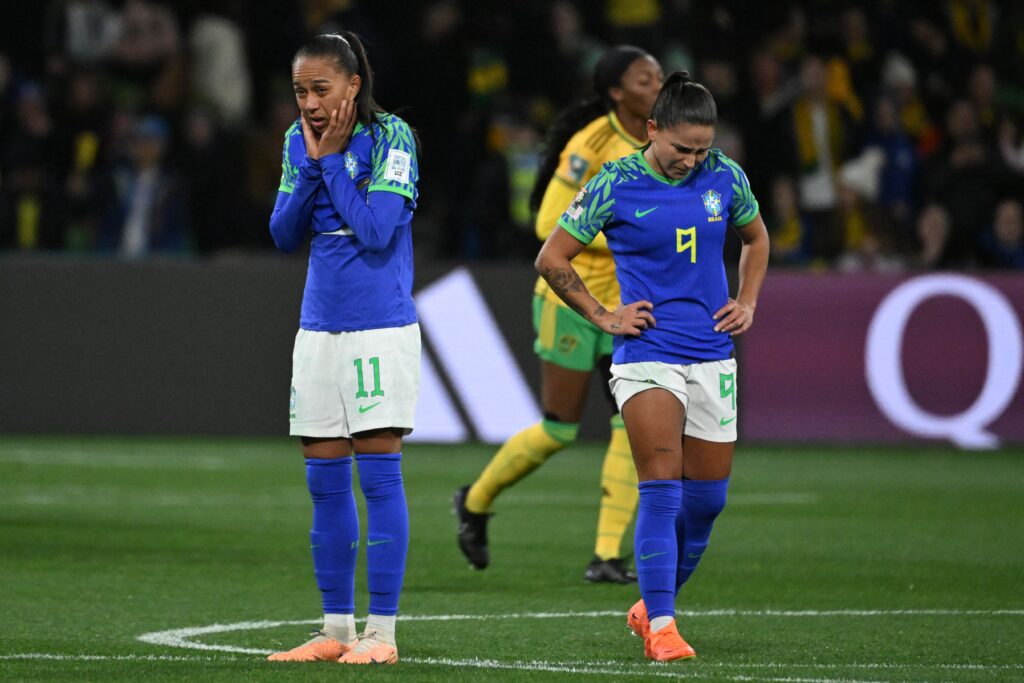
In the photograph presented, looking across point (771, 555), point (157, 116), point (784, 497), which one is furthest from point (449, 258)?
point (771, 555)

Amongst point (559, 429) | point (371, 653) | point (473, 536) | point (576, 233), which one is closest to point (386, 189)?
point (576, 233)

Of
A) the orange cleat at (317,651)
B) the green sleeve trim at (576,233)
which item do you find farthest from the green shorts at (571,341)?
the orange cleat at (317,651)

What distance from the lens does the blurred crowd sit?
17.5 meters

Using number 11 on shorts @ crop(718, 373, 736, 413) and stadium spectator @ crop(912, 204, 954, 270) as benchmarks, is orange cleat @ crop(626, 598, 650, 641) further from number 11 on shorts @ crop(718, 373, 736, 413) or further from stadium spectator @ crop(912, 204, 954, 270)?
stadium spectator @ crop(912, 204, 954, 270)

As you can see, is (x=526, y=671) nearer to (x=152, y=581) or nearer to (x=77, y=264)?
(x=152, y=581)

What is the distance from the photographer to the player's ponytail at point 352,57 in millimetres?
6504

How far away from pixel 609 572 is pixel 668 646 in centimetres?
254

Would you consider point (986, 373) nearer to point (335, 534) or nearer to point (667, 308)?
point (667, 308)

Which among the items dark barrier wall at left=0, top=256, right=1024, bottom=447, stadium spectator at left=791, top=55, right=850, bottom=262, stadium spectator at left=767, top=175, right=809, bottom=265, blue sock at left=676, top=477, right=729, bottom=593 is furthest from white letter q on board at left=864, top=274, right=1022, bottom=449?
blue sock at left=676, top=477, right=729, bottom=593

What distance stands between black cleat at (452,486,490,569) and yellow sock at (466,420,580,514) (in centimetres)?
4

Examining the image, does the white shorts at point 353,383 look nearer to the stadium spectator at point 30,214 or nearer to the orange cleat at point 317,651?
the orange cleat at point 317,651

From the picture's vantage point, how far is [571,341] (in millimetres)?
9352

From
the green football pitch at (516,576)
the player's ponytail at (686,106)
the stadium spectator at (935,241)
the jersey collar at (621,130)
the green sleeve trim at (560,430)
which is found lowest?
the green football pitch at (516,576)

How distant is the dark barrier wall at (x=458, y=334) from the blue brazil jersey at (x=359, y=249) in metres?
9.32
